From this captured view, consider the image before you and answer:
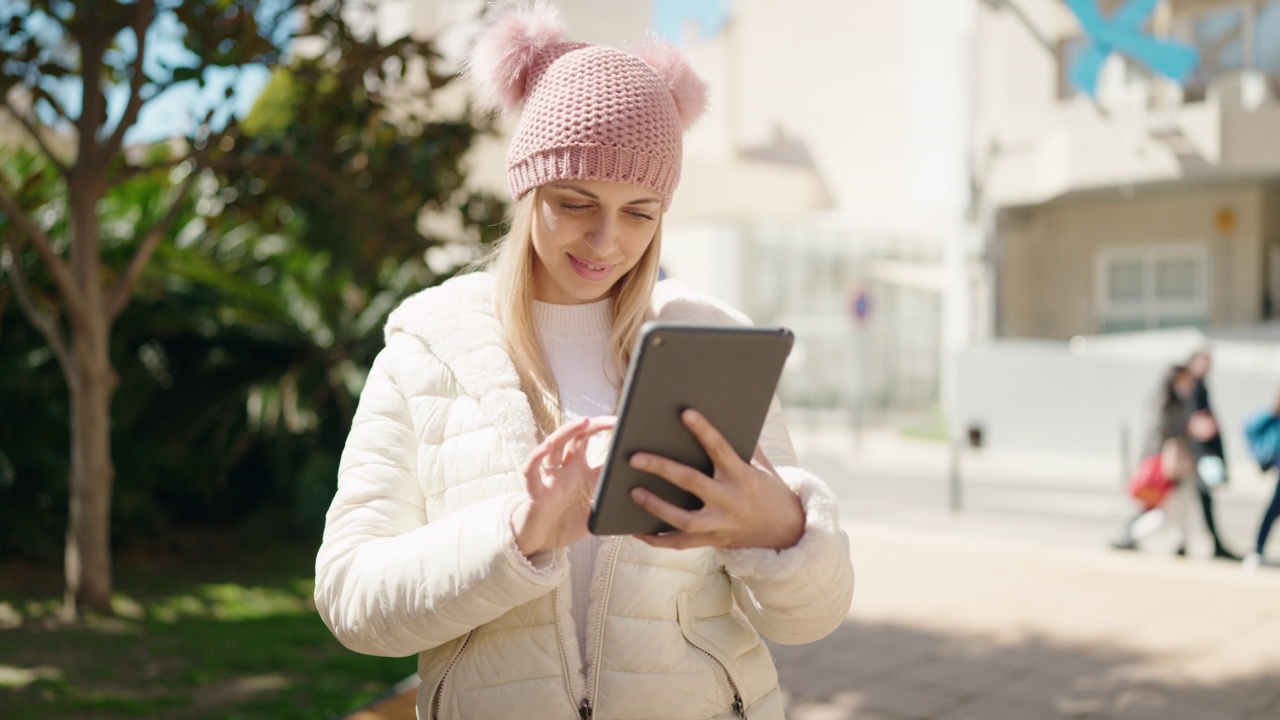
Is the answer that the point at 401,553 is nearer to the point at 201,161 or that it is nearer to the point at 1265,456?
the point at 201,161

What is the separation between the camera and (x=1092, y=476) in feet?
53.2

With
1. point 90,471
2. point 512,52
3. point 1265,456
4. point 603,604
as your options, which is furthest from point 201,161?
point 1265,456

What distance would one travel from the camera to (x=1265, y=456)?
9.00m

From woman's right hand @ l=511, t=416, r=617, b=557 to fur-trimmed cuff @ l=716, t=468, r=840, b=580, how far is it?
264 mm

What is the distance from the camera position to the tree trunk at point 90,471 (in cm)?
631

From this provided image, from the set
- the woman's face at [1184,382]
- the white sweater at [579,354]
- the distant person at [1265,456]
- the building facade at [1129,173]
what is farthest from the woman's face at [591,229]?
the building facade at [1129,173]

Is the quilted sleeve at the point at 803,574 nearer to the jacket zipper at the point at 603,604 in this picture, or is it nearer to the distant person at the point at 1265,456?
the jacket zipper at the point at 603,604

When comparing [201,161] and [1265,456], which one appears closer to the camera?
[201,161]

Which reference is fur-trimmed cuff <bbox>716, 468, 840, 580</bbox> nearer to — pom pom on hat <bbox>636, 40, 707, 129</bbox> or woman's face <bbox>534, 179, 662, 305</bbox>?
woman's face <bbox>534, 179, 662, 305</bbox>

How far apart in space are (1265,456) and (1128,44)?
11.4m

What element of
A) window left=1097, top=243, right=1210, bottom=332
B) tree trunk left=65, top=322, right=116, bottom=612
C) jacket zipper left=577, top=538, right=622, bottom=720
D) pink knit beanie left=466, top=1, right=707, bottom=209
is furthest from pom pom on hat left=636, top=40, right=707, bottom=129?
window left=1097, top=243, right=1210, bottom=332

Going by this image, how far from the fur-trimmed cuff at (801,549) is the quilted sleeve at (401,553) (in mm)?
265

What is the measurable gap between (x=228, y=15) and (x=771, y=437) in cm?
510

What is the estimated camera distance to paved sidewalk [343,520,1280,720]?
209 inches
